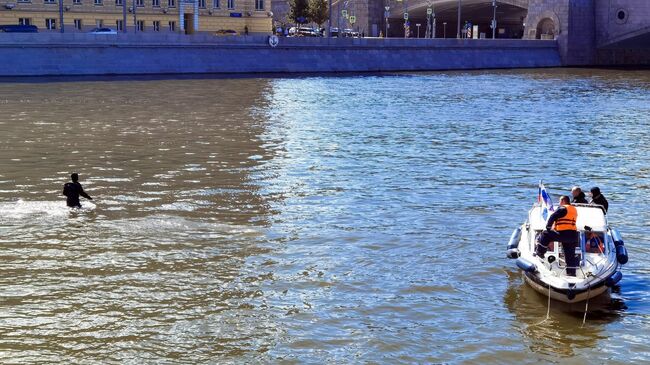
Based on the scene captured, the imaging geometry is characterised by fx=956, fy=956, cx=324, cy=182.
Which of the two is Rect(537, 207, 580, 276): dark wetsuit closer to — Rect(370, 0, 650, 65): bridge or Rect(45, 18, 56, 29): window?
Rect(45, 18, 56, 29): window

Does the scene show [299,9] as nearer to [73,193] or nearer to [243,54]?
[243,54]

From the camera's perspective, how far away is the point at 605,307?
646 inches

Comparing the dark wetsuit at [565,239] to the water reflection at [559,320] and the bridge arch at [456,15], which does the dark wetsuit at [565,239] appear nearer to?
the water reflection at [559,320]

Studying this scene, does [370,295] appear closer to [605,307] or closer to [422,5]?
[605,307]

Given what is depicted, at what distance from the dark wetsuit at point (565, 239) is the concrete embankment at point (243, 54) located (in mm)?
53696

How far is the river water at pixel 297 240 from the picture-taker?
14633 mm

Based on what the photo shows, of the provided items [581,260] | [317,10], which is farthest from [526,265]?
[317,10]

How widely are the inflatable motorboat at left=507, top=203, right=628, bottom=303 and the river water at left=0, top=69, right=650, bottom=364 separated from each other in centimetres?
38

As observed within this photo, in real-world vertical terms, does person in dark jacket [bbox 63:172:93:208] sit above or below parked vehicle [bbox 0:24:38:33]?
below

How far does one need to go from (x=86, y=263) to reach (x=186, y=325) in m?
4.00

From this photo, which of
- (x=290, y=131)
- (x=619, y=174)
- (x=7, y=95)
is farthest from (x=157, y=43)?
(x=619, y=174)

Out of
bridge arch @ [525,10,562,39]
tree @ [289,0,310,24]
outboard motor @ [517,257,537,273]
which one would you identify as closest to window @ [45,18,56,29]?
tree @ [289,0,310,24]

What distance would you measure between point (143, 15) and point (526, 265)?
249 ft

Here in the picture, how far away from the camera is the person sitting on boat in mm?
16516
